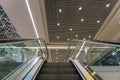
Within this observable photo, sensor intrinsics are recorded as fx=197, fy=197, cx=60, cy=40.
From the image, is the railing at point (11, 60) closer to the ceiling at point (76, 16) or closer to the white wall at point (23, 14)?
the white wall at point (23, 14)

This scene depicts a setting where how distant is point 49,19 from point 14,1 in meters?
2.78

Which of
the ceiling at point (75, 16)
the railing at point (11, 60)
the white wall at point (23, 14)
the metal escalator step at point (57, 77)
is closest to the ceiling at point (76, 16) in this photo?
the ceiling at point (75, 16)

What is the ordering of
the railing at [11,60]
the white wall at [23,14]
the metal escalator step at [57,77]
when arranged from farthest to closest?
the white wall at [23,14] < the metal escalator step at [57,77] < the railing at [11,60]

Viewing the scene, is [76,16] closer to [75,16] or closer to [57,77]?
[75,16]

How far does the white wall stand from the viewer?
939 cm

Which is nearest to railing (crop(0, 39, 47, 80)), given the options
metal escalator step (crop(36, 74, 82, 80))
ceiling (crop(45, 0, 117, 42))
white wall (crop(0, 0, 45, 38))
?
metal escalator step (crop(36, 74, 82, 80))

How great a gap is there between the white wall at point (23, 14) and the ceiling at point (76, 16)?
540mm

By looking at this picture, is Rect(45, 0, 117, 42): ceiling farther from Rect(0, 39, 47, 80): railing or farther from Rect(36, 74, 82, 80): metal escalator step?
Rect(0, 39, 47, 80): railing

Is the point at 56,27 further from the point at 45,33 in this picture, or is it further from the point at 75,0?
the point at 75,0

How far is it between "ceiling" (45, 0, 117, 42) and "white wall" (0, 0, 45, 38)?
54 cm

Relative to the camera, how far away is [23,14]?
34.7ft

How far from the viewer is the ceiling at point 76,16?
9746mm

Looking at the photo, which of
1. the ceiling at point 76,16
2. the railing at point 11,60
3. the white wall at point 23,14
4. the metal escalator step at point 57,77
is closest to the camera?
the railing at point 11,60

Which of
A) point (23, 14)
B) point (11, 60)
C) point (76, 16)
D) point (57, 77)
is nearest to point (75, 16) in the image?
point (76, 16)
